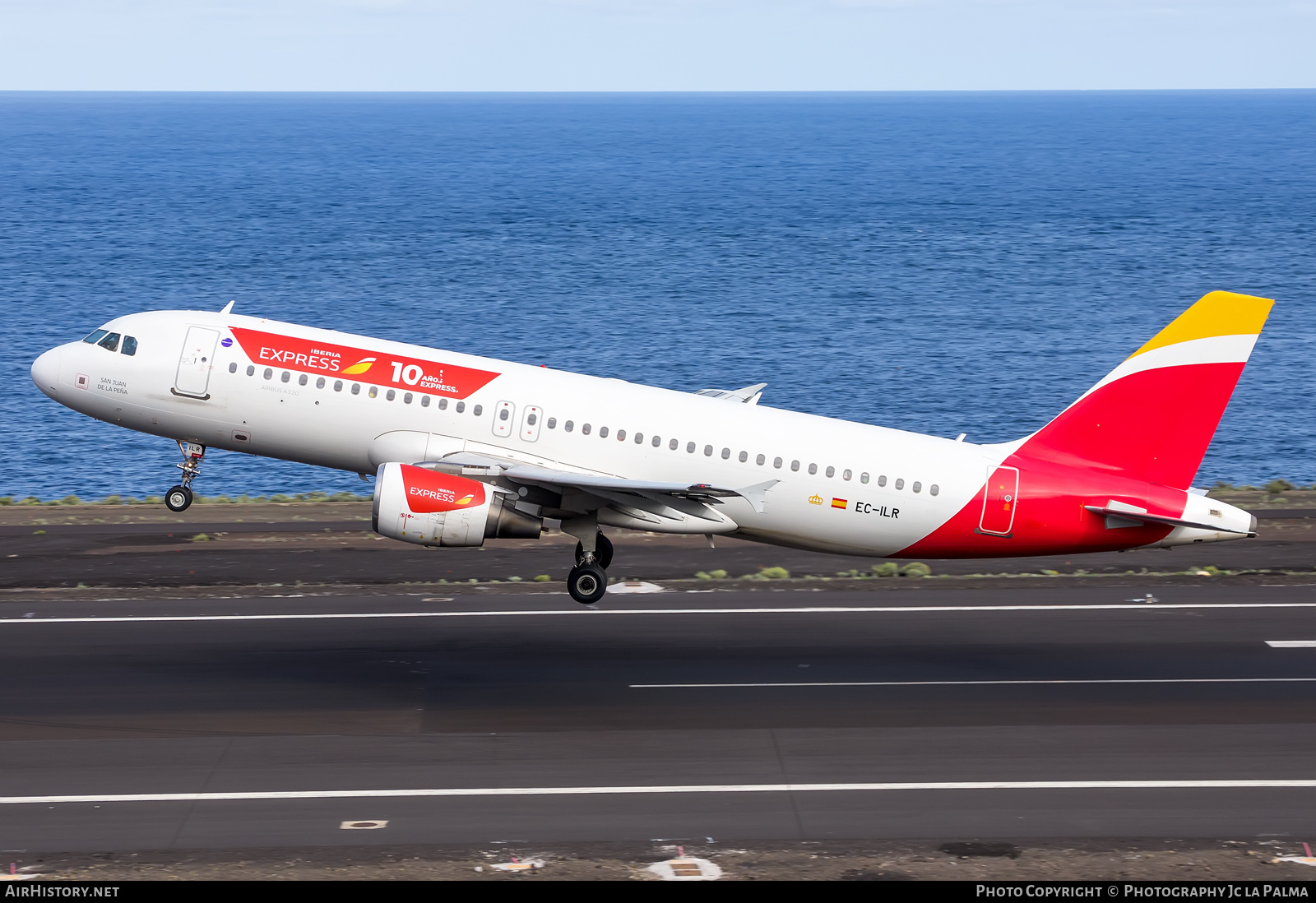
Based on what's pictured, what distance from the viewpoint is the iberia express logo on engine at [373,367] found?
31062 millimetres

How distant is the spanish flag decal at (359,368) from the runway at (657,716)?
20.4 feet

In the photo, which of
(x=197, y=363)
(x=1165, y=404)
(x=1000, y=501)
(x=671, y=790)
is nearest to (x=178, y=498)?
(x=197, y=363)

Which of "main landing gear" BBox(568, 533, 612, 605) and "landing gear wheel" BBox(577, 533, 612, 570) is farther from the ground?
"landing gear wheel" BBox(577, 533, 612, 570)

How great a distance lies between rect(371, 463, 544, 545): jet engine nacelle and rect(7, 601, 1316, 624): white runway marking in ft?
20.2

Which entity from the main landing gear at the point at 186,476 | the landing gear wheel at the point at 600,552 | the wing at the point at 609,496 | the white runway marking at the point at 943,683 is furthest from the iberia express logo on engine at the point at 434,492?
the main landing gear at the point at 186,476

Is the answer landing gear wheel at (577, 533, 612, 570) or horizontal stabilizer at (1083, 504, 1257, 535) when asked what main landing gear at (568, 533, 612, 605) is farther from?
horizontal stabilizer at (1083, 504, 1257, 535)

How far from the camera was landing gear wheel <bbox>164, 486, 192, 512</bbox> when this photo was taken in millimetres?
33250

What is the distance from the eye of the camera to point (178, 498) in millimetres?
33469

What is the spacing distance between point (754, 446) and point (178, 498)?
Result: 13.3 meters

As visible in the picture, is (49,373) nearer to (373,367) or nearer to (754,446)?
(373,367)

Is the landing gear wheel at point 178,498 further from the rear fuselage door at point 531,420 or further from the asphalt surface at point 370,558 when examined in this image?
the rear fuselage door at point 531,420

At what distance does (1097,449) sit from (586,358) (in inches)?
2913

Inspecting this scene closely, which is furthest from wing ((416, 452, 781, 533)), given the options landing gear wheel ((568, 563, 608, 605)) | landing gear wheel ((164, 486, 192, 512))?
landing gear wheel ((164, 486, 192, 512))
